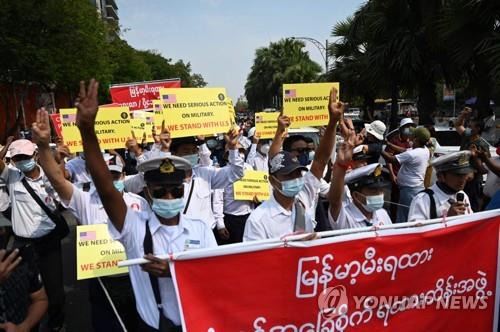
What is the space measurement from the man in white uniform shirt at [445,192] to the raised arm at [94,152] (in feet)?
6.79

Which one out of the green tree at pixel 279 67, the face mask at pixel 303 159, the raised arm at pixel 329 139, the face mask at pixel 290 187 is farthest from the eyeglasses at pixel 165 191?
the green tree at pixel 279 67

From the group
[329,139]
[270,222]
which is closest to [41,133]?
[270,222]

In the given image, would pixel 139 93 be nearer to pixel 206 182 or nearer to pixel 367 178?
pixel 206 182

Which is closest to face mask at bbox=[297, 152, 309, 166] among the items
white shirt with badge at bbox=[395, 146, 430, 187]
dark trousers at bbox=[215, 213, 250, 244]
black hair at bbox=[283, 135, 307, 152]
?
black hair at bbox=[283, 135, 307, 152]

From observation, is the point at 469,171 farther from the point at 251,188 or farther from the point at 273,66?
the point at 273,66

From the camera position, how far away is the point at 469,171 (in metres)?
3.45

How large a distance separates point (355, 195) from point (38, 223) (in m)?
2.86

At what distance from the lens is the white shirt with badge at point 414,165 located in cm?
621

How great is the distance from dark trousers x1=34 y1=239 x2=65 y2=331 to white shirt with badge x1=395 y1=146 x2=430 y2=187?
14.2 feet

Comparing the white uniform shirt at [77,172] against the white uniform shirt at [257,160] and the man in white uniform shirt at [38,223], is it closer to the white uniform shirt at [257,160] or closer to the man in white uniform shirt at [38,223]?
the man in white uniform shirt at [38,223]

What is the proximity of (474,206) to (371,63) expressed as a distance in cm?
1064

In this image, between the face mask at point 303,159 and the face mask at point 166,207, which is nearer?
the face mask at point 166,207

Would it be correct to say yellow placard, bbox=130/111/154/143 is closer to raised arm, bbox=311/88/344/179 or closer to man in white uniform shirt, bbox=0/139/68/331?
man in white uniform shirt, bbox=0/139/68/331

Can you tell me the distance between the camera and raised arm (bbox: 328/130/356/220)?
10.2 ft
